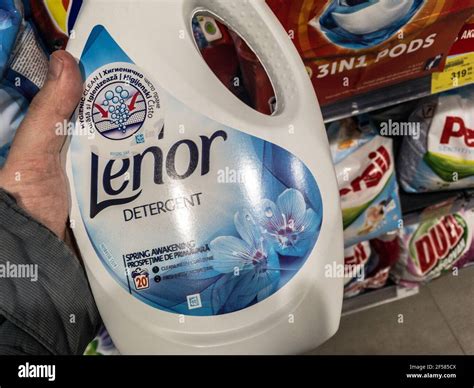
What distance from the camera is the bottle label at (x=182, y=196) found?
2.08ft

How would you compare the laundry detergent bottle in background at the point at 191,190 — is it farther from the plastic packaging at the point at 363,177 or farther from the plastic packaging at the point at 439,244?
the plastic packaging at the point at 439,244

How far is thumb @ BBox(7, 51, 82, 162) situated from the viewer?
62 centimetres

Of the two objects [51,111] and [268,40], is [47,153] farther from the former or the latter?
→ [268,40]

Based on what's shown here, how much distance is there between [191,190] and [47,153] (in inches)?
7.5

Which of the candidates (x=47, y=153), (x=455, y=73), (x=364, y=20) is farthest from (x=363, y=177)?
(x=47, y=153)

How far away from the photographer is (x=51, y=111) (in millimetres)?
638

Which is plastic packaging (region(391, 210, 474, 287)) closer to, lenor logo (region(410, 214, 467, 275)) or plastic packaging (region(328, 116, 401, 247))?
lenor logo (region(410, 214, 467, 275))

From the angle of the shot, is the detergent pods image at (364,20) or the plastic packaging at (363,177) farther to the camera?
the plastic packaging at (363,177)

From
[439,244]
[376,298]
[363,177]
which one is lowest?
[376,298]

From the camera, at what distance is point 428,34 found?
25.9 inches

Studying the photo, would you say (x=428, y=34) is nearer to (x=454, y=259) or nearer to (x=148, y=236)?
(x=148, y=236)

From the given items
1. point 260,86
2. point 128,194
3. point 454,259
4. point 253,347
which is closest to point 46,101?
point 128,194

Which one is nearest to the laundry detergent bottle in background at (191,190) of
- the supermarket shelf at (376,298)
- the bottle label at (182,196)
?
the bottle label at (182,196)
